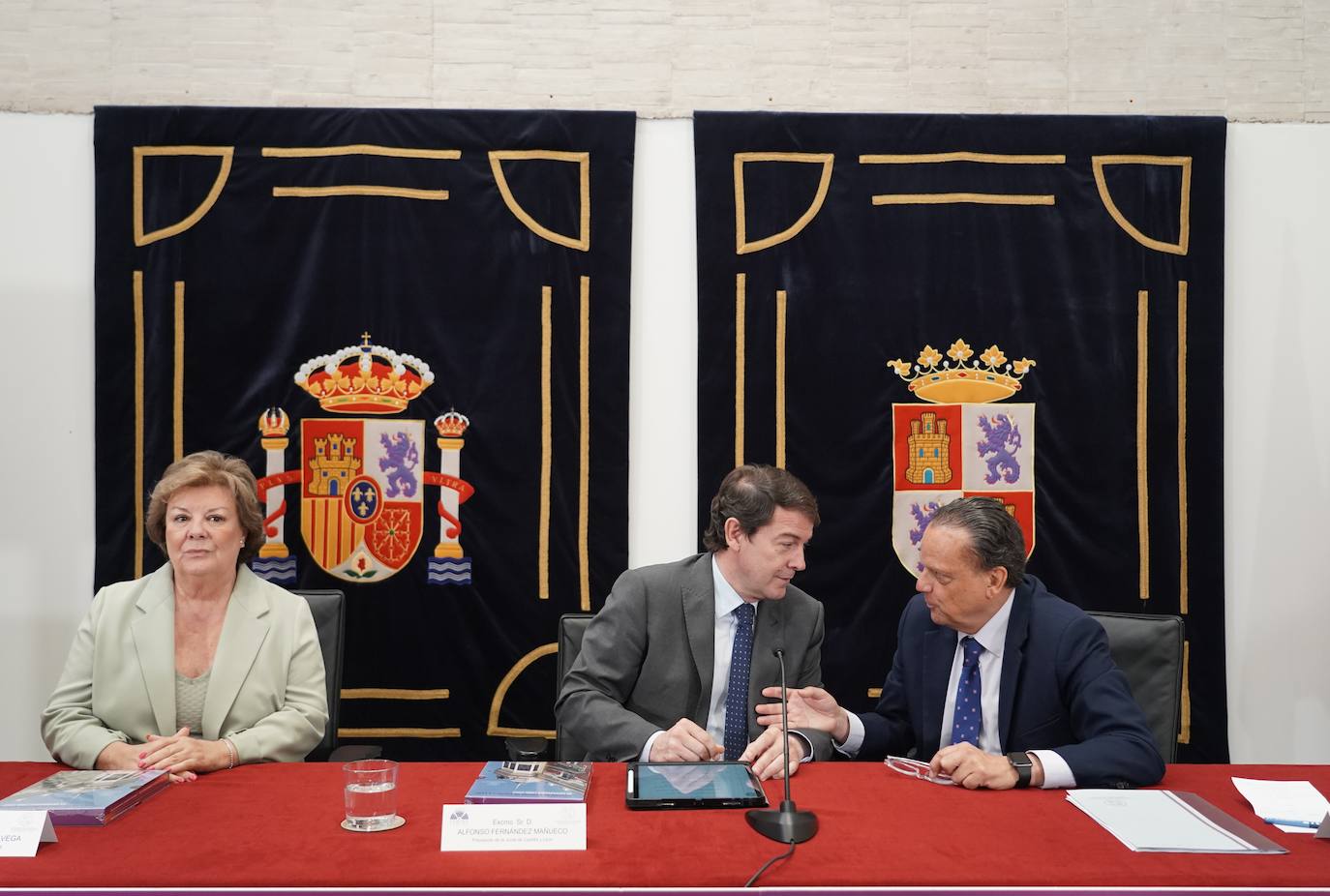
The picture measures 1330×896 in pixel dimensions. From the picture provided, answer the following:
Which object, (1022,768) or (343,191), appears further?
(343,191)

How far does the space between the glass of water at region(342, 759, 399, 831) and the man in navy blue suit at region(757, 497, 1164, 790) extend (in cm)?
88

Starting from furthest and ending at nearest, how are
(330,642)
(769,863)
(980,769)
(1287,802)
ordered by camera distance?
(330,642) → (980,769) → (1287,802) → (769,863)

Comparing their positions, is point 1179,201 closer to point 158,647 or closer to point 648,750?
point 648,750

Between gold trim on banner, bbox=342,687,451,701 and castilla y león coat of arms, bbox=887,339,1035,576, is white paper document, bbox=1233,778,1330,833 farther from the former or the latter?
gold trim on banner, bbox=342,687,451,701

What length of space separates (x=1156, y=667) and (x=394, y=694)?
7.71ft

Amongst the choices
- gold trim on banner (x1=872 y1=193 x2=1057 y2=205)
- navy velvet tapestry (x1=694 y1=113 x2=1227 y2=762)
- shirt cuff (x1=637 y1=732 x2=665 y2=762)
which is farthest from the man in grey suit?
gold trim on banner (x1=872 y1=193 x2=1057 y2=205)

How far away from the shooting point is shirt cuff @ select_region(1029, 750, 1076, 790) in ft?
6.31

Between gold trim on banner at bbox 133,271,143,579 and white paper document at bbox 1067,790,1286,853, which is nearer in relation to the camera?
white paper document at bbox 1067,790,1286,853

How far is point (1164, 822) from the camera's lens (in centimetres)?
171

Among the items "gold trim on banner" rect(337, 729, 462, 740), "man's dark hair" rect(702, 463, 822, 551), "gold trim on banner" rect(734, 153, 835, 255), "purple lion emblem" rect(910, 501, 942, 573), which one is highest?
"gold trim on banner" rect(734, 153, 835, 255)

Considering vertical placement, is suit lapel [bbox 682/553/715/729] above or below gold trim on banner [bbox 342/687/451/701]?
above

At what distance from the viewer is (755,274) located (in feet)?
11.6

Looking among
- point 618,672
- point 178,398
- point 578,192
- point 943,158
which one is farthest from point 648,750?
point 943,158

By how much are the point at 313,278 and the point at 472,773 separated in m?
2.11
